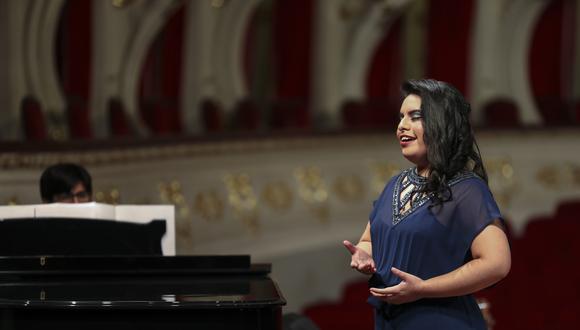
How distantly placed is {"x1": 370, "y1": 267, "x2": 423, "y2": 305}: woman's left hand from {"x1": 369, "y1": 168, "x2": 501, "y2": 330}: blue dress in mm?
42

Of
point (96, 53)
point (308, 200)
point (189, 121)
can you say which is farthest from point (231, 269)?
point (308, 200)

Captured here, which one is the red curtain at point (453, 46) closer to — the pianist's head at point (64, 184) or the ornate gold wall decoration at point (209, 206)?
the ornate gold wall decoration at point (209, 206)

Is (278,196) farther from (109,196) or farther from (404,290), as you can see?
(404,290)

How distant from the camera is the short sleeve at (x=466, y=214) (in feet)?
4.11

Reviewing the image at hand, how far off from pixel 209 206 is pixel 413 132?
160 cm

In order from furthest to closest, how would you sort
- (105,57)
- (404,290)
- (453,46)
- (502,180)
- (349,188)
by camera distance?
(453,46), (502,180), (349,188), (105,57), (404,290)

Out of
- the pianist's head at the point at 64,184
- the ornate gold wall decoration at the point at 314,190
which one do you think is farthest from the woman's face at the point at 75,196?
the ornate gold wall decoration at the point at 314,190

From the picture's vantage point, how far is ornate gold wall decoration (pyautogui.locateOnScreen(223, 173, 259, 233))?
2.93 meters

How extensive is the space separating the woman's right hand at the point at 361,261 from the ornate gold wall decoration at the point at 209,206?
1.51 meters

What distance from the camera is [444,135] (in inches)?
49.7

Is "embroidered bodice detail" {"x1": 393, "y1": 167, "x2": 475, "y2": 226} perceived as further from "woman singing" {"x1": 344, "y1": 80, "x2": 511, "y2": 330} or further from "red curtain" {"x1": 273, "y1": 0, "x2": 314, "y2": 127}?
"red curtain" {"x1": 273, "y1": 0, "x2": 314, "y2": 127}

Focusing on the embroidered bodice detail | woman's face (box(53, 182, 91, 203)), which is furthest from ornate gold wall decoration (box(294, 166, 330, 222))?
the embroidered bodice detail

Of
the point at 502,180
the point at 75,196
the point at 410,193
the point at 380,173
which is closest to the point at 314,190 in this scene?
the point at 380,173

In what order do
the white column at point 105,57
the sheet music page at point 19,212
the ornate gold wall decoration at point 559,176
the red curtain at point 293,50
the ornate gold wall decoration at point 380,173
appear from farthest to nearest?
the ornate gold wall decoration at point 559,176, the red curtain at point 293,50, the ornate gold wall decoration at point 380,173, the white column at point 105,57, the sheet music page at point 19,212
